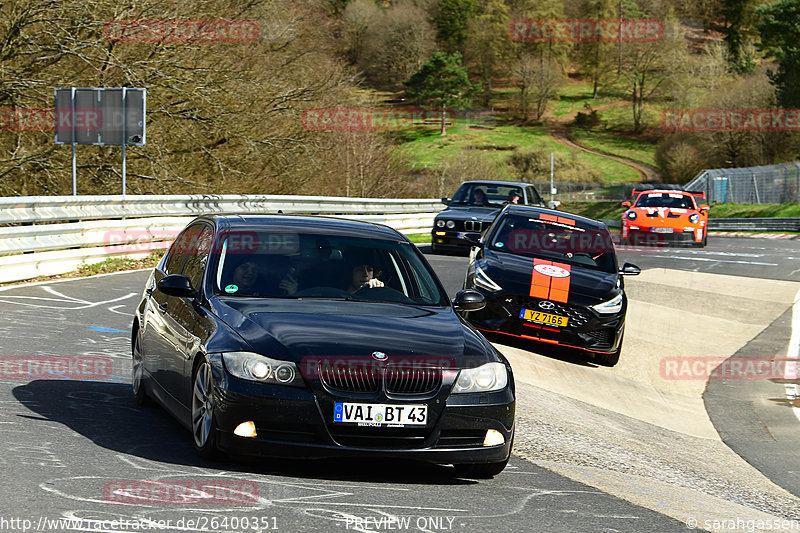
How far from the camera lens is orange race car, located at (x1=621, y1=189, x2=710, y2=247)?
2966cm

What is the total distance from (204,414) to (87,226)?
1239cm

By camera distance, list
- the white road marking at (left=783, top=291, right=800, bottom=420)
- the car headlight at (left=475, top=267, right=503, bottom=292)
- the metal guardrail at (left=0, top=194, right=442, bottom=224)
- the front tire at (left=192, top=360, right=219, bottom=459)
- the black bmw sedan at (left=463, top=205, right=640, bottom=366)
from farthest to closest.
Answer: the metal guardrail at (left=0, top=194, right=442, bottom=224), the car headlight at (left=475, top=267, right=503, bottom=292), the black bmw sedan at (left=463, top=205, right=640, bottom=366), the white road marking at (left=783, top=291, right=800, bottom=420), the front tire at (left=192, top=360, right=219, bottom=459)

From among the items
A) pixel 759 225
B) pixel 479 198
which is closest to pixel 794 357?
pixel 479 198

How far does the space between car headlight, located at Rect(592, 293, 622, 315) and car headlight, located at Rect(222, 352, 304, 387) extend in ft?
24.4

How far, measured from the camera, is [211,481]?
5527mm

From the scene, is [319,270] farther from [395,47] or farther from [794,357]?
[395,47]

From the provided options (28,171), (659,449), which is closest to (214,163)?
(28,171)

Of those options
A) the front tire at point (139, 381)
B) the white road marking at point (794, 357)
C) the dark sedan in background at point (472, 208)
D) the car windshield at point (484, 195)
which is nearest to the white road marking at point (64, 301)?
the front tire at point (139, 381)

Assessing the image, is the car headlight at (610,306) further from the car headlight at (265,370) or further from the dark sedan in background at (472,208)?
the dark sedan in background at (472,208)

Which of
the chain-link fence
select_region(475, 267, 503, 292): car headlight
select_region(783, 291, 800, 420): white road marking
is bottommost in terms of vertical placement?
the chain-link fence

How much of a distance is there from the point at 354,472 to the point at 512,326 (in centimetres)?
667

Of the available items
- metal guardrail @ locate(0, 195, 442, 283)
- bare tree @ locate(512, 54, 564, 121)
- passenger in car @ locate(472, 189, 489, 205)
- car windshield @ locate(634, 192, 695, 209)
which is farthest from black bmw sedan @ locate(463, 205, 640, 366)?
bare tree @ locate(512, 54, 564, 121)

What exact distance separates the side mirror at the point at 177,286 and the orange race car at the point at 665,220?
24150 millimetres

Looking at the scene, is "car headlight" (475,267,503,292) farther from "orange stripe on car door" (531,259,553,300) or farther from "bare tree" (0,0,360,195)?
"bare tree" (0,0,360,195)
